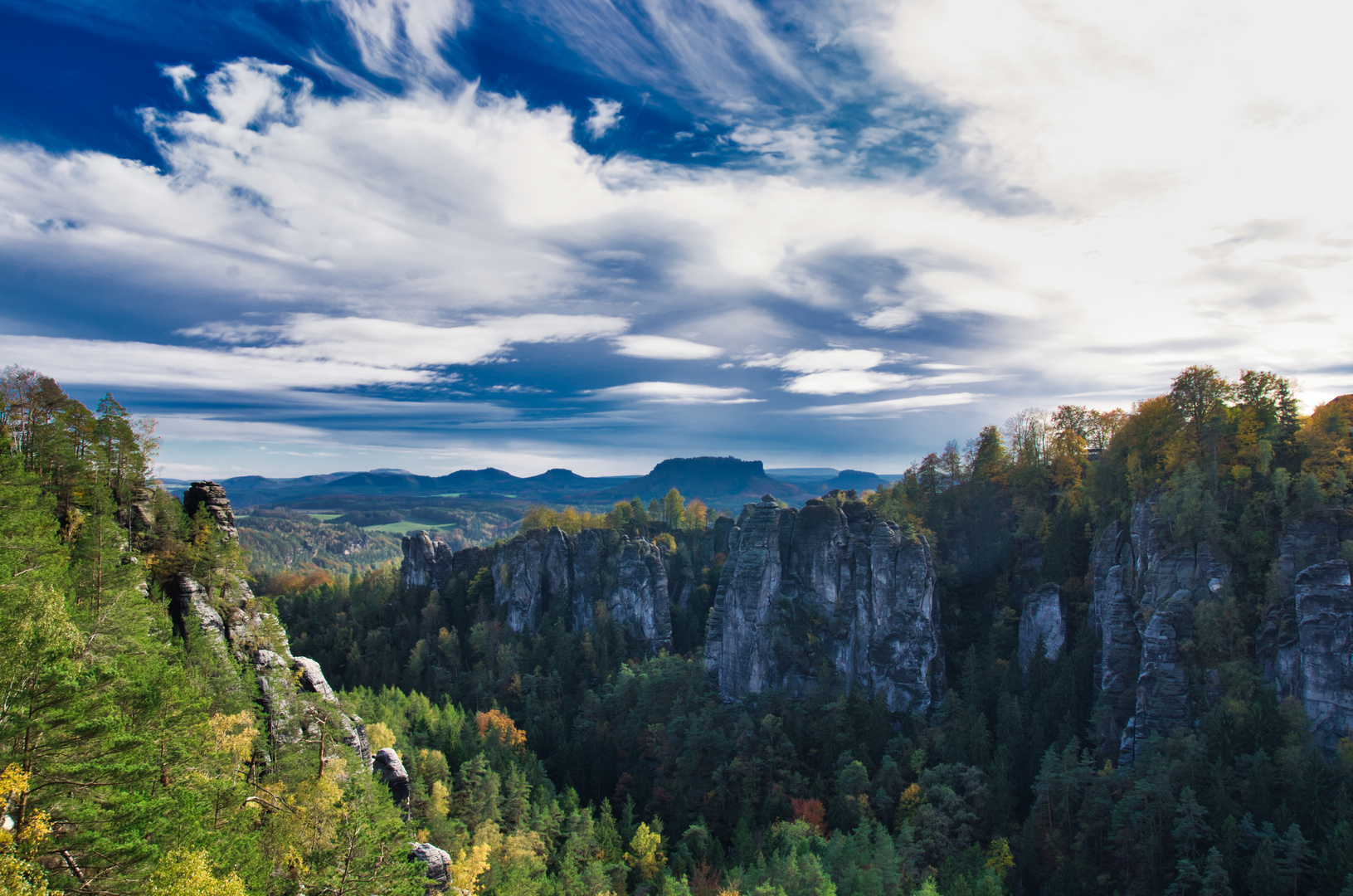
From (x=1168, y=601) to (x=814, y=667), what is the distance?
103 ft

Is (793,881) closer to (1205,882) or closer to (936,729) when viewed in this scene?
(1205,882)

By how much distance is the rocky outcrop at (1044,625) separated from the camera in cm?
5684

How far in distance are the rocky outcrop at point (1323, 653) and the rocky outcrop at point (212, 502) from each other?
69.6 meters

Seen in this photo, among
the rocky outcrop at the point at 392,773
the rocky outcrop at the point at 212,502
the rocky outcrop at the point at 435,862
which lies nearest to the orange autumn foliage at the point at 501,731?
the rocky outcrop at the point at 392,773

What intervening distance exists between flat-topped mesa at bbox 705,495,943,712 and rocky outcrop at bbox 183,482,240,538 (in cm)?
4738

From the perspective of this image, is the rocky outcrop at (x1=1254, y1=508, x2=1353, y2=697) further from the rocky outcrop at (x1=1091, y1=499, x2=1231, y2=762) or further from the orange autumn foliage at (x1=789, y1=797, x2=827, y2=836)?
the orange autumn foliage at (x1=789, y1=797, x2=827, y2=836)

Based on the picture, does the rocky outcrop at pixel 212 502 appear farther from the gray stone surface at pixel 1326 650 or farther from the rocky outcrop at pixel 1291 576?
the gray stone surface at pixel 1326 650

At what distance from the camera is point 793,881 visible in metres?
35.2

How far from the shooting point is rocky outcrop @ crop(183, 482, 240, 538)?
38.9 metres

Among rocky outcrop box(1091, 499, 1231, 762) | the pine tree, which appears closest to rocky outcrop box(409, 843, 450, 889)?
the pine tree

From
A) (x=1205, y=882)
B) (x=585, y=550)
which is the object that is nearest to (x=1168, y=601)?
(x=1205, y=882)

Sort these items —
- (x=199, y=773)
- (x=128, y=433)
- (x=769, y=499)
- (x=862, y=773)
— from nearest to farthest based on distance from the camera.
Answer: (x=199, y=773)
(x=128, y=433)
(x=862, y=773)
(x=769, y=499)

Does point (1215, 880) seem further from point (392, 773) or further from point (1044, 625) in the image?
point (392, 773)

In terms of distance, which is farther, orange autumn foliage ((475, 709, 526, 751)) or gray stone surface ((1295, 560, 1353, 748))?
orange autumn foliage ((475, 709, 526, 751))
